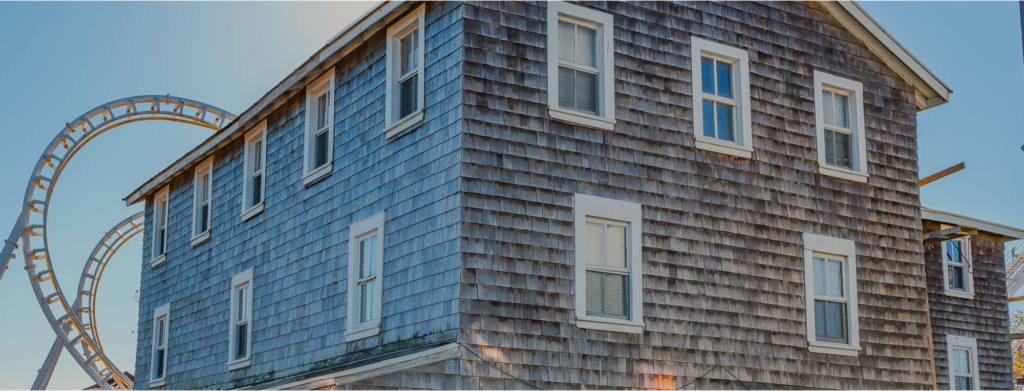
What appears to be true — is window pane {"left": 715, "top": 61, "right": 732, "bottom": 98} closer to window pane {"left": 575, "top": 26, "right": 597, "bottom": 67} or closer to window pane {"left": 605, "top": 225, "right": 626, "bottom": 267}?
window pane {"left": 575, "top": 26, "right": 597, "bottom": 67}

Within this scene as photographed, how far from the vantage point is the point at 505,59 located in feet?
41.3

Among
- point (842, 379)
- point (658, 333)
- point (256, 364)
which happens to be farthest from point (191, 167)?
point (842, 379)

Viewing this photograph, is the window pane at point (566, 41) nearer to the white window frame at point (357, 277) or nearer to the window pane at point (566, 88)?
the window pane at point (566, 88)

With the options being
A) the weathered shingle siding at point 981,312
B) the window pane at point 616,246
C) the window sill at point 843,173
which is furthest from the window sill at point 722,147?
the weathered shingle siding at point 981,312

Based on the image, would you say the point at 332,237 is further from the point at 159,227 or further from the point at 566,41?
the point at 159,227

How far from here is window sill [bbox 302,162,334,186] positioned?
15.2 metres

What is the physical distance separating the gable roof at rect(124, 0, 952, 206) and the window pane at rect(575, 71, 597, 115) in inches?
104

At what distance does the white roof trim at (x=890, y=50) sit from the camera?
16.0 m

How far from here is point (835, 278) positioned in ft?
49.0

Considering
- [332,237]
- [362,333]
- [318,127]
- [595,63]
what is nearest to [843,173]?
[595,63]

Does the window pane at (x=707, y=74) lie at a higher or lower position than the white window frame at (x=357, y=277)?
higher

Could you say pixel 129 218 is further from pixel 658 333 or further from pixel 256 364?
pixel 658 333

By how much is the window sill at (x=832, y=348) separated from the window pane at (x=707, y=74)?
404cm

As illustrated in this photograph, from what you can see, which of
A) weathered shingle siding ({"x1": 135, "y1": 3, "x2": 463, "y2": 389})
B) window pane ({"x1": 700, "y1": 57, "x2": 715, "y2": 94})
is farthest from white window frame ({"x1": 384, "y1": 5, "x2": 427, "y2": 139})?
window pane ({"x1": 700, "y1": 57, "x2": 715, "y2": 94})
